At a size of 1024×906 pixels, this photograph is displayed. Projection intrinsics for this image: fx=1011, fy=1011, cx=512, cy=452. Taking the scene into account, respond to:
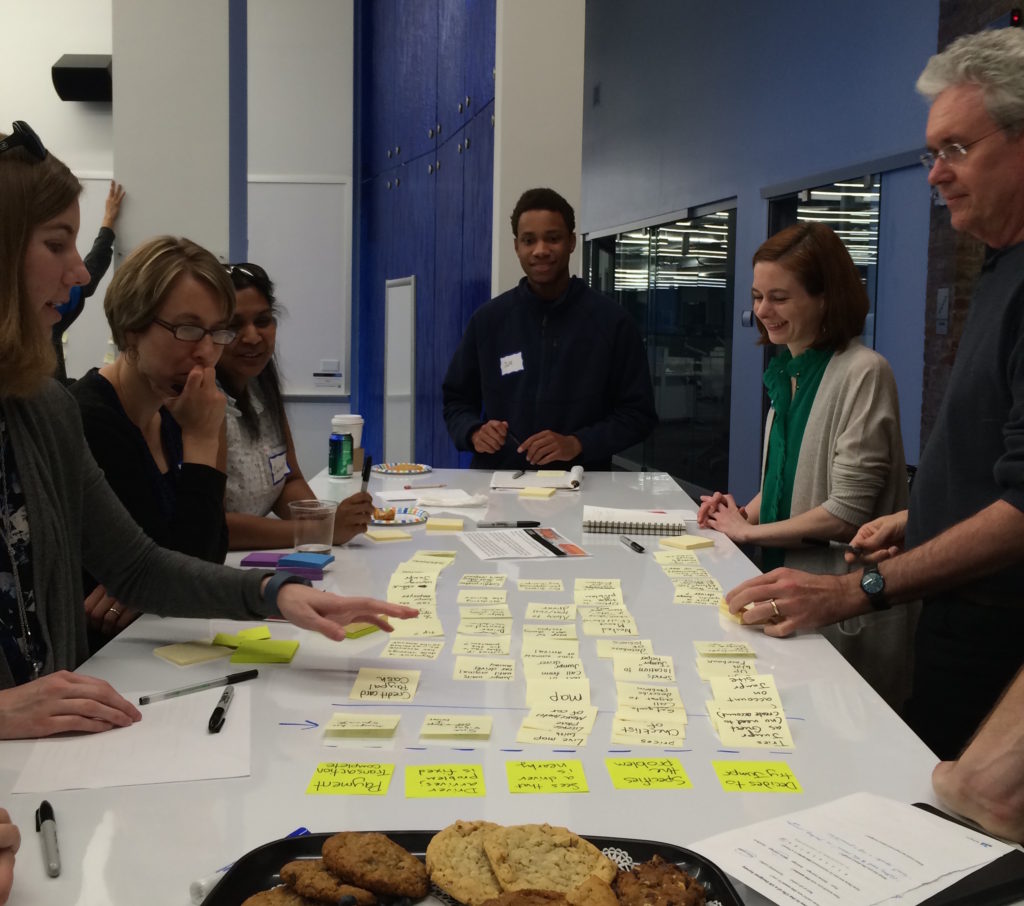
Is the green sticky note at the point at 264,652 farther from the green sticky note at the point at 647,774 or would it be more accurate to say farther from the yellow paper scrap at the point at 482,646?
the green sticky note at the point at 647,774

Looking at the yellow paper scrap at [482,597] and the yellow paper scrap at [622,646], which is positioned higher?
the yellow paper scrap at [622,646]

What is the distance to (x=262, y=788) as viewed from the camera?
1158 mm

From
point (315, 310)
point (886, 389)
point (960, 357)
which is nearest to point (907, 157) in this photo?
point (886, 389)

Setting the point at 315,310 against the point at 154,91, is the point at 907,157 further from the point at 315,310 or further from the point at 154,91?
the point at 315,310

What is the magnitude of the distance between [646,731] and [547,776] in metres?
0.19

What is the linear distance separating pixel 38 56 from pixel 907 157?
16.1ft

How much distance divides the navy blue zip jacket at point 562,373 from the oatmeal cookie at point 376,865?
277 cm

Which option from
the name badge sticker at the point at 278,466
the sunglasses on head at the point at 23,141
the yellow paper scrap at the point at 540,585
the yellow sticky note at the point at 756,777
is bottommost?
the yellow sticky note at the point at 756,777

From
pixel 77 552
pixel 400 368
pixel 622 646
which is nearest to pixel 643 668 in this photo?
pixel 622 646

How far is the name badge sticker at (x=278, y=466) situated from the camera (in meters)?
2.77

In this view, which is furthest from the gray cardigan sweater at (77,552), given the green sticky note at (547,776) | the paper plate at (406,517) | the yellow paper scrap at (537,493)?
the yellow paper scrap at (537,493)

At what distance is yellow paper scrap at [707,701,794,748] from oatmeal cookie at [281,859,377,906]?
1.89 feet

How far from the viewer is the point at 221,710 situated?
136 centimetres

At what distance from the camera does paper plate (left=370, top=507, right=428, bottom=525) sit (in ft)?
8.66
